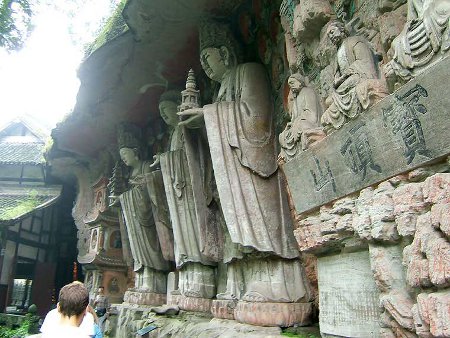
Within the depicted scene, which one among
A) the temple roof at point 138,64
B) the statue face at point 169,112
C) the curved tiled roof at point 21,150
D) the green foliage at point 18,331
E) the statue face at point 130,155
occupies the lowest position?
the green foliage at point 18,331

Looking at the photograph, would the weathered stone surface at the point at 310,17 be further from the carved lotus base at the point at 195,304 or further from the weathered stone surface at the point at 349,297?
the carved lotus base at the point at 195,304

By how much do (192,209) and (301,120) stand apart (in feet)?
8.29

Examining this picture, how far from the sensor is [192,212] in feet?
17.6

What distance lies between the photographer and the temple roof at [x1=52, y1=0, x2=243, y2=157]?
5402mm

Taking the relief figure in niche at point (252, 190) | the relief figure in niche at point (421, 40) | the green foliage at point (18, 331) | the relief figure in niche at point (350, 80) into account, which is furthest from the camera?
the green foliage at point (18, 331)

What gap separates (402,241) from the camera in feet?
7.31

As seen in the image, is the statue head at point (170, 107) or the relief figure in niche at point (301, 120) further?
the statue head at point (170, 107)

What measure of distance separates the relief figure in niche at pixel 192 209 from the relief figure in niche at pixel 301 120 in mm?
1528

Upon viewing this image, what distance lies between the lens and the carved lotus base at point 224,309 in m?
4.21

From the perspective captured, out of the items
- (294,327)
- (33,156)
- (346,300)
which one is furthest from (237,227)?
(33,156)

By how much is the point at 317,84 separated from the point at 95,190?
8272 mm

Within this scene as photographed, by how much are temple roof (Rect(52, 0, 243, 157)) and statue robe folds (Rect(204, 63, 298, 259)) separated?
1.49m

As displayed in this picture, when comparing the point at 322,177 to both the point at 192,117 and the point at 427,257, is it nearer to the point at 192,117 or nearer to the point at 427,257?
the point at 427,257

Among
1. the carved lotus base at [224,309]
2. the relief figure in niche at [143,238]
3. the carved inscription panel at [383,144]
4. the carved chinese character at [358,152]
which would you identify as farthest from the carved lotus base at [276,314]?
the relief figure in niche at [143,238]
